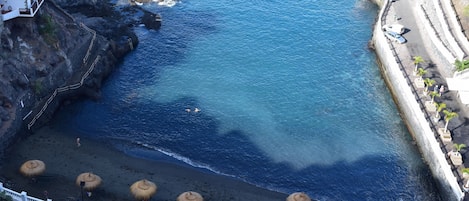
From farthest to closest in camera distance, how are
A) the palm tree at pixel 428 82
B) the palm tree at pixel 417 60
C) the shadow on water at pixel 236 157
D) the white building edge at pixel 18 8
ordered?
1. the palm tree at pixel 417 60
2. the palm tree at pixel 428 82
3. the white building edge at pixel 18 8
4. the shadow on water at pixel 236 157

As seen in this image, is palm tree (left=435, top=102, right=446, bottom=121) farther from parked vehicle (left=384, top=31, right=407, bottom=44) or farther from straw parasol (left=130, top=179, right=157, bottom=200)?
straw parasol (left=130, top=179, right=157, bottom=200)

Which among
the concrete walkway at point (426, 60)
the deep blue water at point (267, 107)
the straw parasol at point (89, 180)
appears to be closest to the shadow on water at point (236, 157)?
the deep blue water at point (267, 107)

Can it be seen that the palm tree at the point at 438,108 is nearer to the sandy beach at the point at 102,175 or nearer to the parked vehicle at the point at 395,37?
the parked vehicle at the point at 395,37

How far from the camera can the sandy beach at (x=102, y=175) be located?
62125mm

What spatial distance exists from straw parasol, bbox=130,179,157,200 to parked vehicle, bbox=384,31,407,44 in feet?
152

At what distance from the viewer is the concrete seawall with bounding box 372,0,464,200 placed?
62.8 meters

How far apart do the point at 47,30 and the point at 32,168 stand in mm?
23167

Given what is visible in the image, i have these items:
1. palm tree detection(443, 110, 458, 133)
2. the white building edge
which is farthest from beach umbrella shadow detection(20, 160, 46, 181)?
palm tree detection(443, 110, 458, 133)

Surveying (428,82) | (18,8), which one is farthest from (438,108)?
(18,8)

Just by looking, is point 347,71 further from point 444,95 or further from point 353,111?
point 444,95

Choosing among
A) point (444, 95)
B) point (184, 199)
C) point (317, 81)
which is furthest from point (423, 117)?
point (184, 199)

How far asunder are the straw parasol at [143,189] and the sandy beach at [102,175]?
4.41 feet

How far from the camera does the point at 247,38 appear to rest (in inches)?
3853

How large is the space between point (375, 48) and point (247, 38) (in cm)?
2097
